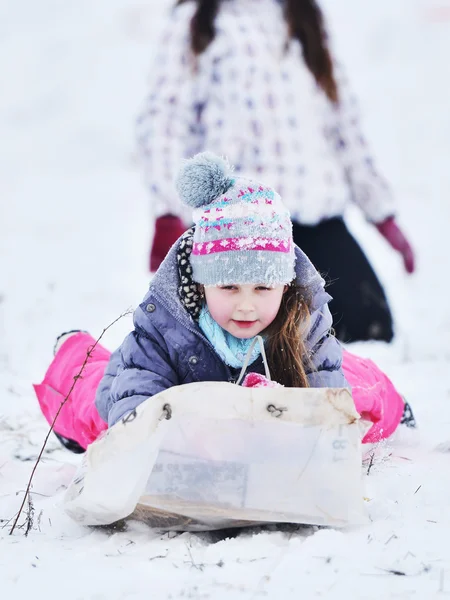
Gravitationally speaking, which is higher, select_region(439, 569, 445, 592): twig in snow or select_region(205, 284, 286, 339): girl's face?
select_region(205, 284, 286, 339): girl's face

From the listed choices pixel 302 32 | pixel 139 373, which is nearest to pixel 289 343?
pixel 139 373

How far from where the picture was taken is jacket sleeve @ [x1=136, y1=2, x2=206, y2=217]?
443 centimetres

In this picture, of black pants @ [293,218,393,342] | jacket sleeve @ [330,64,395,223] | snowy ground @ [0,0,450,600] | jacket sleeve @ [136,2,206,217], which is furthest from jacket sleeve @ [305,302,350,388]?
jacket sleeve @ [330,64,395,223]

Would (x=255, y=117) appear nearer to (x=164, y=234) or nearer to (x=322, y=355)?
(x=164, y=234)

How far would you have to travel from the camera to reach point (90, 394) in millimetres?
2852

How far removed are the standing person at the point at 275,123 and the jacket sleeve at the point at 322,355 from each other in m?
1.90

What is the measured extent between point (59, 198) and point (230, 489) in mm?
7244

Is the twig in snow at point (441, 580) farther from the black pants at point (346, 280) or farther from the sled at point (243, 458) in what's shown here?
the black pants at point (346, 280)

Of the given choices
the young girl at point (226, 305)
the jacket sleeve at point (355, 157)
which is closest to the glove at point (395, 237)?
the jacket sleeve at point (355, 157)

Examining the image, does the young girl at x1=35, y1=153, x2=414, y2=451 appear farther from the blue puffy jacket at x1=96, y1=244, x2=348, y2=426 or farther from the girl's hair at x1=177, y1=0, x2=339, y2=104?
the girl's hair at x1=177, y1=0, x2=339, y2=104

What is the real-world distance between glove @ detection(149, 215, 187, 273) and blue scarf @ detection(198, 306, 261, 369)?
7.07 ft

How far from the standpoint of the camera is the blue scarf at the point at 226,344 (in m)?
2.35

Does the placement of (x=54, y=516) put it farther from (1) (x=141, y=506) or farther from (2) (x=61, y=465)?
(2) (x=61, y=465)

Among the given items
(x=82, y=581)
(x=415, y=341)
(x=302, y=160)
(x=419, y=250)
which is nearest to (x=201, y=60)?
(x=302, y=160)
